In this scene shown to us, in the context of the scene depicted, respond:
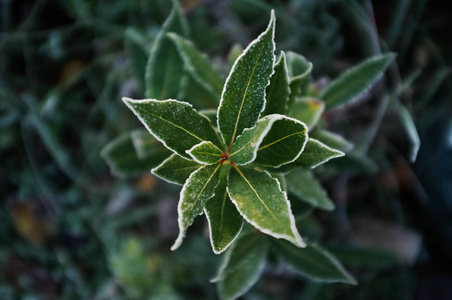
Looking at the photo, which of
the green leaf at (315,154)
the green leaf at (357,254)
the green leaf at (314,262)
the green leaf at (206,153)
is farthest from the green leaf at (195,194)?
the green leaf at (357,254)

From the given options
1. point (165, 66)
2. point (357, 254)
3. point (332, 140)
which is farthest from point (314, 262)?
point (165, 66)

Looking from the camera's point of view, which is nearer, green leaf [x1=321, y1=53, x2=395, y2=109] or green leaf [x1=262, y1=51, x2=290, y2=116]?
green leaf [x1=262, y1=51, x2=290, y2=116]

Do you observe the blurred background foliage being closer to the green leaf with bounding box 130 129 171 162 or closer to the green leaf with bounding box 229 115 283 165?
the green leaf with bounding box 130 129 171 162

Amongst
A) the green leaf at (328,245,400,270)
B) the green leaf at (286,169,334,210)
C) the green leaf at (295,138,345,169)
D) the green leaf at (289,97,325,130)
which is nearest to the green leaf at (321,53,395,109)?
the green leaf at (289,97,325,130)

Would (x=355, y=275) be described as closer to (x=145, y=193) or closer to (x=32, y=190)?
(x=145, y=193)

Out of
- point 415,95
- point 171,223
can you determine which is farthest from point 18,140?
point 415,95

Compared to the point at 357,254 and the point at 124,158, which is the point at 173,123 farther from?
the point at 357,254
